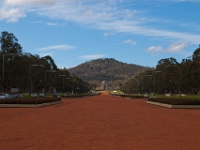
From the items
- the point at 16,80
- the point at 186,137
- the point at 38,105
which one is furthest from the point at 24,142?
the point at 16,80

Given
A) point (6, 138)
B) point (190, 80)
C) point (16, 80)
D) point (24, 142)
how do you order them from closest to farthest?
point (24, 142) → point (6, 138) → point (16, 80) → point (190, 80)

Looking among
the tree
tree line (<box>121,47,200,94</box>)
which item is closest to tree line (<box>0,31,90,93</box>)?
the tree

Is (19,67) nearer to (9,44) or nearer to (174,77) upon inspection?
(9,44)

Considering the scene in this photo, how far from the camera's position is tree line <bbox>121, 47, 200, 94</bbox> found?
10640cm

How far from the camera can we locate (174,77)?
11862 cm

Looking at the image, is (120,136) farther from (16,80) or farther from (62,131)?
(16,80)

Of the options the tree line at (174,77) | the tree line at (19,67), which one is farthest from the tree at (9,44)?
the tree line at (174,77)

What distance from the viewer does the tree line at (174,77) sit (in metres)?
106

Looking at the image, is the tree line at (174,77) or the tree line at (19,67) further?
the tree line at (174,77)

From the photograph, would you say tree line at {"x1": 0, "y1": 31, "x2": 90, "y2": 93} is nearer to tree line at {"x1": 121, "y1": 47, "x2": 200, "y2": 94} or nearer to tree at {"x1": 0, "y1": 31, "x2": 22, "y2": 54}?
tree at {"x1": 0, "y1": 31, "x2": 22, "y2": 54}

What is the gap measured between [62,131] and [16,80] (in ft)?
282

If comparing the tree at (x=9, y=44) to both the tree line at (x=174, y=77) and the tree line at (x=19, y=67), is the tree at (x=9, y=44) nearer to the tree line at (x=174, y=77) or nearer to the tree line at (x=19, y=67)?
the tree line at (x=19, y=67)

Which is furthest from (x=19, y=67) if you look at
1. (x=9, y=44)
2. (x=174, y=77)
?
(x=174, y=77)

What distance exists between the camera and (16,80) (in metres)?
99.4
